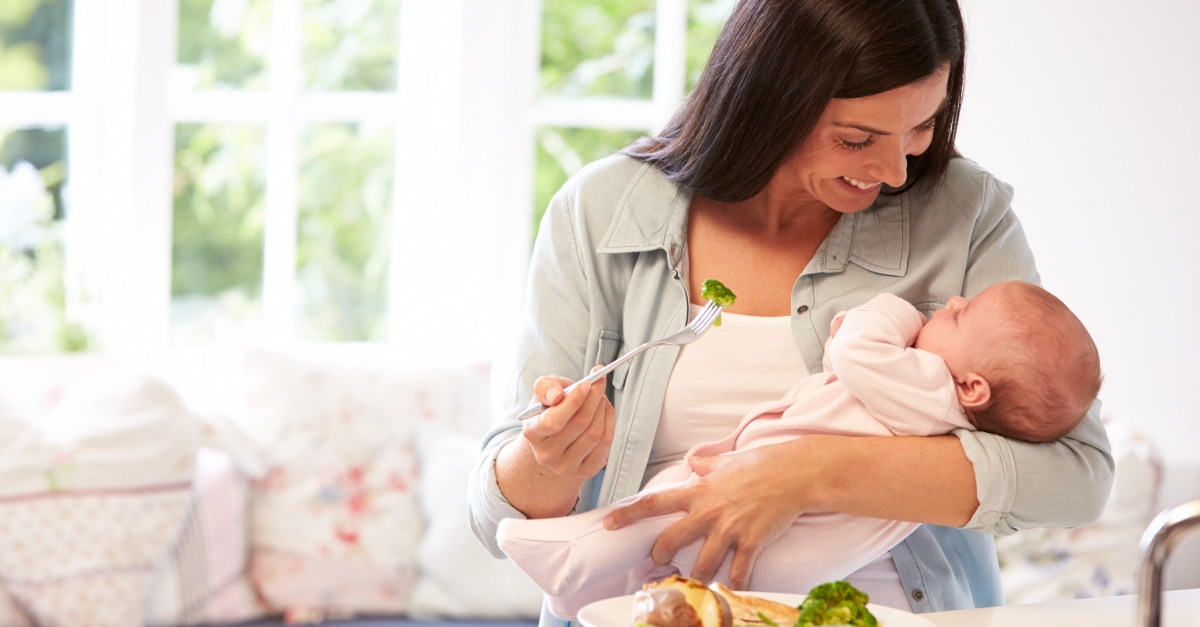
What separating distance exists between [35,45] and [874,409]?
98.3 inches

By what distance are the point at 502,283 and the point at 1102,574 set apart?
173 centimetres

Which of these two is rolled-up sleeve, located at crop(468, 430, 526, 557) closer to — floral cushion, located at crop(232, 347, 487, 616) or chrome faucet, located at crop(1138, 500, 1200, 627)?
chrome faucet, located at crop(1138, 500, 1200, 627)

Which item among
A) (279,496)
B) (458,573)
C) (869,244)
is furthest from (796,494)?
(279,496)

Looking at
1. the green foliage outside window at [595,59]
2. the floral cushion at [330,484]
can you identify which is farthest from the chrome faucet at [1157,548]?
the green foliage outside window at [595,59]

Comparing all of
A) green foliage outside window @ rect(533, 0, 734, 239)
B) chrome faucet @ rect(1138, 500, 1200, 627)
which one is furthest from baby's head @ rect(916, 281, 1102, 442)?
green foliage outside window @ rect(533, 0, 734, 239)

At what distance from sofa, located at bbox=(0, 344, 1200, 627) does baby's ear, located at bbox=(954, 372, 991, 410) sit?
164 cm

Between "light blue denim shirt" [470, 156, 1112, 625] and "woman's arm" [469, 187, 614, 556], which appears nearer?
"woman's arm" [469, 187, 614, 556]

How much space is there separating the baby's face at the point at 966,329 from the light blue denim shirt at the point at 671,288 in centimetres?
6

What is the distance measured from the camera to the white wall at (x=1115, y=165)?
10.6 feet

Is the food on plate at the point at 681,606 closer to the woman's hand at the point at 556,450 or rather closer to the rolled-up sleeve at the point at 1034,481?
the woman's hand at the point at 556,450

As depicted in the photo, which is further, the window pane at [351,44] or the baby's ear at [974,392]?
the window pane at [351,44]

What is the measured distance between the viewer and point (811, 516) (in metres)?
1.39

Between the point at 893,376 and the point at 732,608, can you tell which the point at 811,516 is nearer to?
the point at 893,376

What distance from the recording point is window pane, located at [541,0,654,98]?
3.59 m
